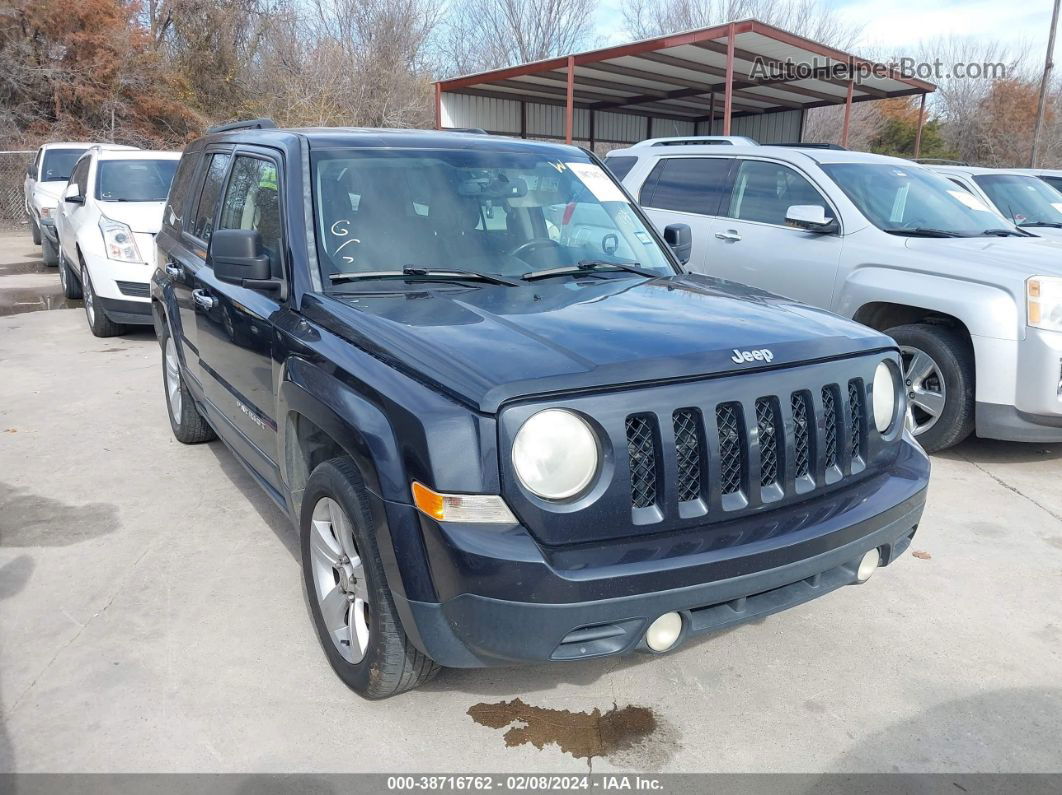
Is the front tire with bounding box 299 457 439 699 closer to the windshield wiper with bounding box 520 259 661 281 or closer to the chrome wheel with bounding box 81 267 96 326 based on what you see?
the windshield wiper with bounding box 520 259 661 281

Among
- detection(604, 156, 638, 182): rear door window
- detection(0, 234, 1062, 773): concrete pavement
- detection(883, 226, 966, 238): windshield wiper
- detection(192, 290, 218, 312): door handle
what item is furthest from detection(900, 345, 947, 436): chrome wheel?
detection(192, 290, 218, 312): door handle

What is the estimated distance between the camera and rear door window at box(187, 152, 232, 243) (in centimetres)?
431

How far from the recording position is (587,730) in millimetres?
2783

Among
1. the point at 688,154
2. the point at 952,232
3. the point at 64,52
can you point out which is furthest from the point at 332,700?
the point at 64,52

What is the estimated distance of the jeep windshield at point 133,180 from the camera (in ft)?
30.3

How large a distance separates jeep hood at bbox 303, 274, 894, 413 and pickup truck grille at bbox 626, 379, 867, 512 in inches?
5.2

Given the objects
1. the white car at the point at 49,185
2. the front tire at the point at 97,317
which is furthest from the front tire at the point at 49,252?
the front tire at the point at 97,317

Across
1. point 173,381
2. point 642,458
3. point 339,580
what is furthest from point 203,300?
point 642,458

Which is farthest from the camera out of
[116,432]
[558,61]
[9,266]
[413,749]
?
[558,61]

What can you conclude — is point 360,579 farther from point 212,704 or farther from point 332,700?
point 212,704

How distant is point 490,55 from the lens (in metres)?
38.8

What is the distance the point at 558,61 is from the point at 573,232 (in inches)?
566

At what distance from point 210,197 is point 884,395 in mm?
3397

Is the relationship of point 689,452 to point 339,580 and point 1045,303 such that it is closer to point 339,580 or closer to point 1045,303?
point 339,580
